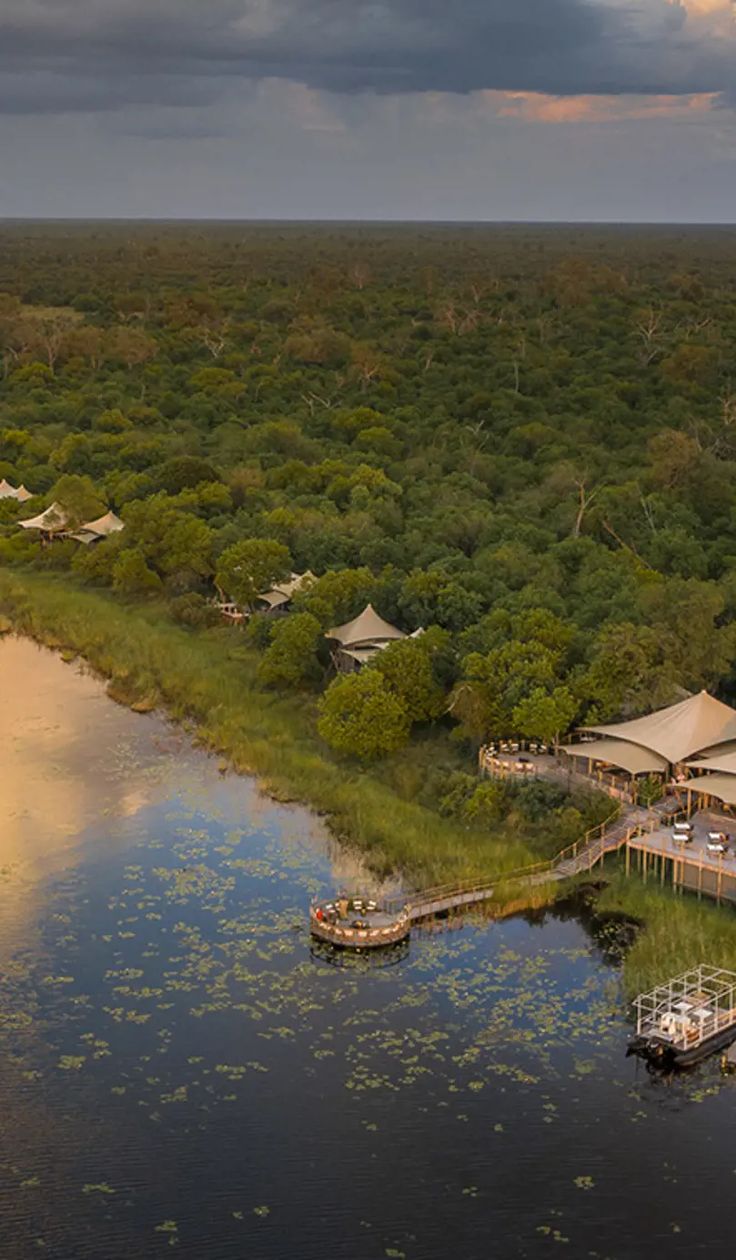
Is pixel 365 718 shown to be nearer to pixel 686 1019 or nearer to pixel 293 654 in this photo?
pixel 293 654

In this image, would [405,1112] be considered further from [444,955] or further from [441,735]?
[441,735]

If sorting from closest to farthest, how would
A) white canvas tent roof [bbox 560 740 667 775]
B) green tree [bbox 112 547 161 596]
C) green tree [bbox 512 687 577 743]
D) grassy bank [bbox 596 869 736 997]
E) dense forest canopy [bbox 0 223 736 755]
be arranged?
grassy bank [bbox 596 869 736 997] → white canvas tent roof [bbox 560 740 667 775] → green tree [bbox 512 687 577 743] → dense forest canopy [bbox 0 223 736 755] → green tree [bbox 112 547 161 596]

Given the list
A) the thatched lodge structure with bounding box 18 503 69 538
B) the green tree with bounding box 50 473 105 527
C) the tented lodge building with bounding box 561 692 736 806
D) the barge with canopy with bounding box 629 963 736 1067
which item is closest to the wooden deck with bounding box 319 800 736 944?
the tented lodge building with bounding box 561 692 736 806

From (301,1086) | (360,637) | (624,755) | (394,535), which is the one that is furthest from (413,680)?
(394,535)

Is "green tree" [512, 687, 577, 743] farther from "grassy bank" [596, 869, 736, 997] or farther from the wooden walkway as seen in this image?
"grassy bank" [596, 869, 736, 997]

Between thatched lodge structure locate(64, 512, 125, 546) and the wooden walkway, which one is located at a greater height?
thatched lodge structure locate(64, 512, 125, 546)

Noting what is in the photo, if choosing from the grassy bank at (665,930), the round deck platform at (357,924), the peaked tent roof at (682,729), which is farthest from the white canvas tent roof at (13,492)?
the grassy bank at (665,930)
